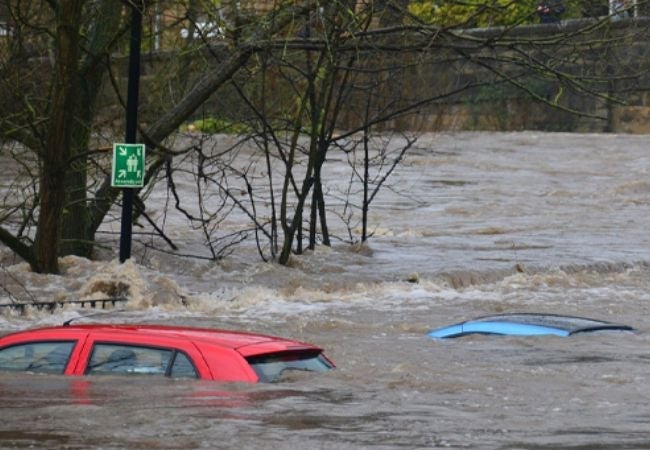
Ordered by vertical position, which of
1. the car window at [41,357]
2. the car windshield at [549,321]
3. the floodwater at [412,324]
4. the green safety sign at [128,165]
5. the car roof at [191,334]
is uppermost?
the green safety sign at [128,165]

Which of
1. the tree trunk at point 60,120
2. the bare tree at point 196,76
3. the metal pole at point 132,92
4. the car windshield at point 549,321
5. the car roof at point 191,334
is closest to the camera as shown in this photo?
the car roof at point 191,334

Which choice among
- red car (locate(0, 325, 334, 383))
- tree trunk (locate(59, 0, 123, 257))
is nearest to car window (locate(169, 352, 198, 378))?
red car (locate(0, 325, 334, 383))

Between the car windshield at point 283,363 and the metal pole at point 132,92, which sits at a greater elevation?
the metal pole at point 132,92

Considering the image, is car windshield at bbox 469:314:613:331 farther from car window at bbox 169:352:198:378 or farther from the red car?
car window at bbox 169:352:198:378

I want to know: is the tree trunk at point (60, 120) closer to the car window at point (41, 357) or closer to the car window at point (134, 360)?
the car window at point (41, 357)

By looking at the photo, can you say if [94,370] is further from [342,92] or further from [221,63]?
[342,92]

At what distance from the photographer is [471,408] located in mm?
9984

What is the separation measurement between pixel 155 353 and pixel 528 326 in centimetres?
490

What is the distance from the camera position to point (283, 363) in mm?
9602

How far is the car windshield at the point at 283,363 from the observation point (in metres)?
9.32

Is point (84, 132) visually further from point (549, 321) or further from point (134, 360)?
point (134, 360)

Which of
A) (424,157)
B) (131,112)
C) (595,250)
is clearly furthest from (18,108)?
(424,157)

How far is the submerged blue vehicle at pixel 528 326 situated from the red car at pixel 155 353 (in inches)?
148

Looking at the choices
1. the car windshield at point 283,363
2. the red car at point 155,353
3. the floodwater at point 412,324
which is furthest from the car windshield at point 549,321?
the red car at point 155,353
